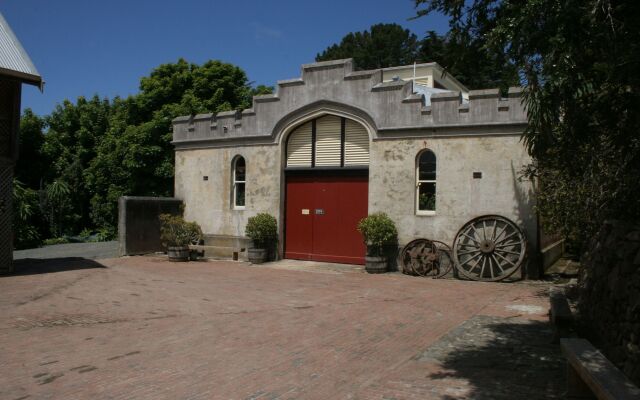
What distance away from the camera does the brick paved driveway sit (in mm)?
5703

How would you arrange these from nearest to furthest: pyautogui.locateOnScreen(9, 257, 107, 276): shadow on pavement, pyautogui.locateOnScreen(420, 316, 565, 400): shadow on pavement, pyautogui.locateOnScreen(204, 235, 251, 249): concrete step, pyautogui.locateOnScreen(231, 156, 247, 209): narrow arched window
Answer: pyautogui.locateOnScreen(420, 316, 565, 400): shadow on pavement
pyautogui.locateOnScreen(9, 257, 107, 276): shadow on pavement
pyautogui.locateOnScreen(204, 235, 251, 249): concrete step
pyautogui.locateOnScreen(231, 156, 247, 209): narrow arched window

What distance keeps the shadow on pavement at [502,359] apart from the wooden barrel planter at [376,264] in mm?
5622

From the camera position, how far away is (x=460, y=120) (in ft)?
45.6

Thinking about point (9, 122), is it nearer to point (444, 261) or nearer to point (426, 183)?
point (426, 183)

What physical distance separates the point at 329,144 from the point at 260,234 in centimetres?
340

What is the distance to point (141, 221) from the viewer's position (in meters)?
18.4

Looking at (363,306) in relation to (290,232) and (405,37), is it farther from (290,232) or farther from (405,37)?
(405,37)

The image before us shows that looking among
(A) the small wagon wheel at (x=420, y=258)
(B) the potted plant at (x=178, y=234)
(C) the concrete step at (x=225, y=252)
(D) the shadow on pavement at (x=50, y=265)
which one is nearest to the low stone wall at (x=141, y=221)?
(B) the potted plant at (x=178, y=234)

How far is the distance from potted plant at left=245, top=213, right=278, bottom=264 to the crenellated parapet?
2.49m

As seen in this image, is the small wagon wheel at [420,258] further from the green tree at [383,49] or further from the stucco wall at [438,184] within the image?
the green tree at [383,49]

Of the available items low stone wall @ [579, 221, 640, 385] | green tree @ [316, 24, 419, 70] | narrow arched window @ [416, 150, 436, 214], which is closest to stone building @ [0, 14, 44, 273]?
narrow arched window @ [416, 150, 436, 214]

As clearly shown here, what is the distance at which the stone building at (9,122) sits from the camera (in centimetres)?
1370

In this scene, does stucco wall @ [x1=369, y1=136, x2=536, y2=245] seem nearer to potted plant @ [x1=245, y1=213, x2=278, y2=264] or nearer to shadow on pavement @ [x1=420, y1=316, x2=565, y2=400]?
potted plant @ [x1=245, y1=213, x2=278, y2=264]

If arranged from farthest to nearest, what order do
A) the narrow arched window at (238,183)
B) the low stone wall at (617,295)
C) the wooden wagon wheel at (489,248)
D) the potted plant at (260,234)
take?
the narrow arched window at (238,183)
the potted plant at (260,234)
the wooden wagon wheel at (489,248)
the low stone wall at (617,295)
